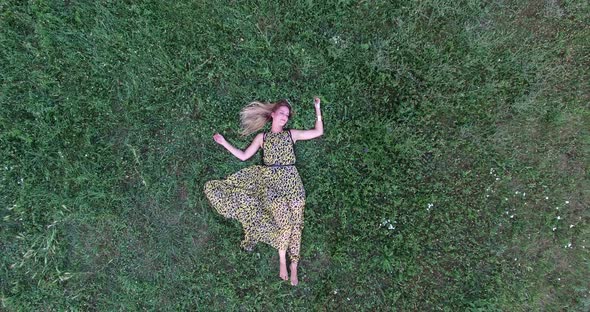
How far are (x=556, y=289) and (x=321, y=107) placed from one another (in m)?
3.90

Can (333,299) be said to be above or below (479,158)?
below

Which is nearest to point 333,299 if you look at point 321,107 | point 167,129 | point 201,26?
point 321,107

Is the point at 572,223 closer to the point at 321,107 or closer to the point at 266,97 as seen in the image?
the point at 321,107

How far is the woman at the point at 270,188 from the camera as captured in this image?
4.68m

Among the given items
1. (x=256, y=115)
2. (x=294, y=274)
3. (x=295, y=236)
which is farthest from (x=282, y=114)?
(x=294, y=274)

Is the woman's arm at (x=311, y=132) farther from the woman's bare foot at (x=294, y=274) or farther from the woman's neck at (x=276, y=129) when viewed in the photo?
the woman's bare foot at (x=294, y=274)

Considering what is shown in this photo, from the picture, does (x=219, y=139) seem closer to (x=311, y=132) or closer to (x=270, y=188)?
(x=270, y=188)

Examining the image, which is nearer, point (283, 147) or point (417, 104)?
point (283, 147)

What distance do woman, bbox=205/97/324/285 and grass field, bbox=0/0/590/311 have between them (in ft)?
0.79

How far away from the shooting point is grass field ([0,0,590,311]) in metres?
4.89

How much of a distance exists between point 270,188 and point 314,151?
2.70 feet

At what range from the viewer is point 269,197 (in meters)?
4.72

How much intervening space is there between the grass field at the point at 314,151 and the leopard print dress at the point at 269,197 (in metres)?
0.25

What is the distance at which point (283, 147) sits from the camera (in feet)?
15.2
